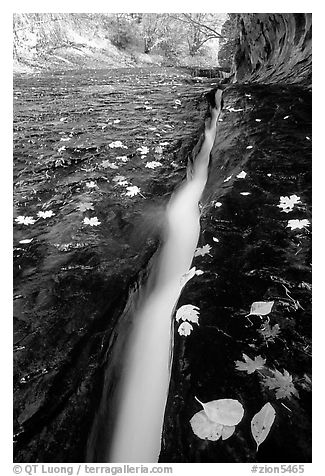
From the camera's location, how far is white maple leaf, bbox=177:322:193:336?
1583 mm

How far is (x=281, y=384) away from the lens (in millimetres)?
1339

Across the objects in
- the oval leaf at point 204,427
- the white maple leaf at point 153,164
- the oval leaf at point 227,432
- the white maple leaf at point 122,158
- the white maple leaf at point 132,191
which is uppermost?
the white maple leaf at point 122,158

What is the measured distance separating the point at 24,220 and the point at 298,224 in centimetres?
180

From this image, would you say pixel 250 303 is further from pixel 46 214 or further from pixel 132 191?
pixel 46 214

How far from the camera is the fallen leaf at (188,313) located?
64.1 inches

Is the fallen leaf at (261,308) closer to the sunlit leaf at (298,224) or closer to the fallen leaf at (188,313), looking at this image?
the fallen leaf at (188,313)

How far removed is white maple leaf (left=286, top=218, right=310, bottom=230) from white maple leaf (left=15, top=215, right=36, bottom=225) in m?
1.68

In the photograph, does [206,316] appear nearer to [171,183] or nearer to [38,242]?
[38,242]

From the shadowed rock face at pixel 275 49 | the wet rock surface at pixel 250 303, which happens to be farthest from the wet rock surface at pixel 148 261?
the shadowed rock face at pixel 275 49

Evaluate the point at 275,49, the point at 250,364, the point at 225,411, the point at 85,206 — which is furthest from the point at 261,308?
the point at 275,49

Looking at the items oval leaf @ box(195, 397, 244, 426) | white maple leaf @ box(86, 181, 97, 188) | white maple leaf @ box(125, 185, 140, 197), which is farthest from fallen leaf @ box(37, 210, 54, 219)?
oval leaf @ box(195, 397, 244, 426)

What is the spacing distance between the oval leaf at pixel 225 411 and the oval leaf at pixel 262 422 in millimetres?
56

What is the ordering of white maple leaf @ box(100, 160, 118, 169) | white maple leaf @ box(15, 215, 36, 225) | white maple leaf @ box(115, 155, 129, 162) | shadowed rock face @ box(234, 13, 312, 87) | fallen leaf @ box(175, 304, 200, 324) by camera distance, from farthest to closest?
shadowed rock face @ box(234, 13, 312, 87)
white maple leaf @ box(115, 155, 129, 162)
white maple leaf @ box(100, 160, 118, 169)
white maple leaf @ box(15, 215, 36, 225)
fallen leaf @ box(175, 304, 200, 324)

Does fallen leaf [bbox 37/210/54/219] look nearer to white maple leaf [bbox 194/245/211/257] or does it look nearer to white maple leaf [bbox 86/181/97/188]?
white maple leaf [bbox 86/181/97/188]
